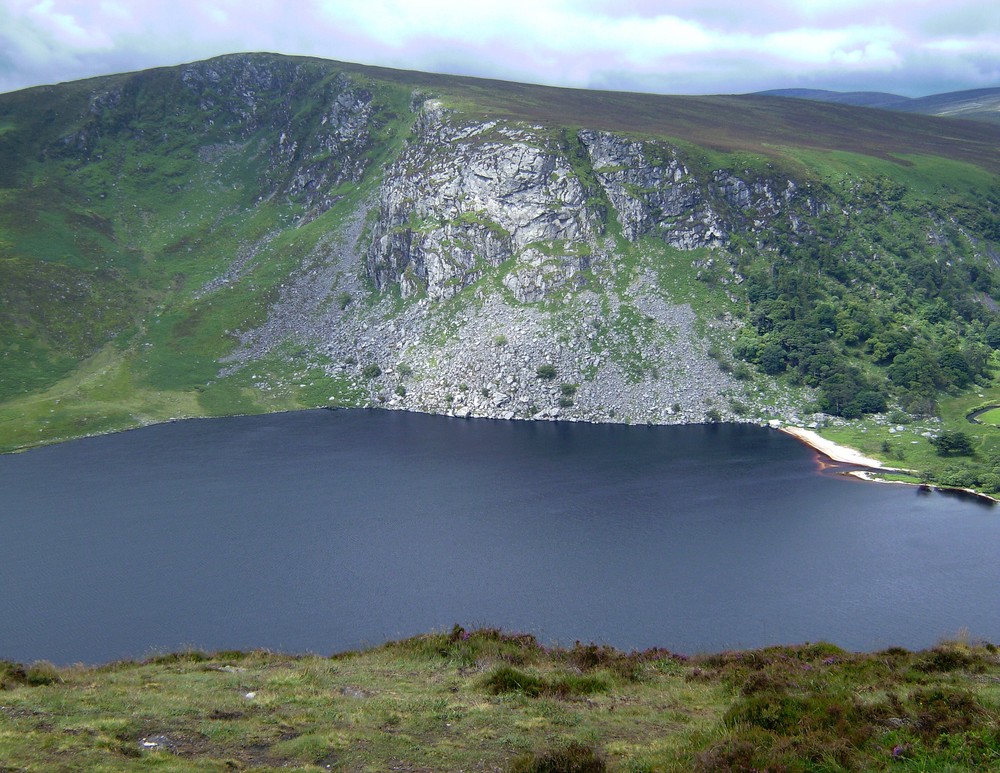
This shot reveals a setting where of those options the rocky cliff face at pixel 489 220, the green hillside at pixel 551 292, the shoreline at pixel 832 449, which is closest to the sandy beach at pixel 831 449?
the shoreline at pixel 832 449

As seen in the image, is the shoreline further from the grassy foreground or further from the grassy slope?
the grassy foreground

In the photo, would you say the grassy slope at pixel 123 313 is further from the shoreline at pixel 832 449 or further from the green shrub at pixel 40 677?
the green shrub at pixel 40 677

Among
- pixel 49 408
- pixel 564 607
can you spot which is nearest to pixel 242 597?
pixel 564 607

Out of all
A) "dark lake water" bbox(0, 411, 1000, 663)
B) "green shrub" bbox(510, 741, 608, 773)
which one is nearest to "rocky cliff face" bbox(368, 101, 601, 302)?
"dark lake water" bbox(0, 411, 1000, 663)

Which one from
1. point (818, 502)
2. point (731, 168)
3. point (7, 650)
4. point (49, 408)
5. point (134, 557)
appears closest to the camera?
point (7, 650)

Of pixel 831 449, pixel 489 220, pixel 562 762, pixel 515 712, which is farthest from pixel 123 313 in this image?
pixel 562 762

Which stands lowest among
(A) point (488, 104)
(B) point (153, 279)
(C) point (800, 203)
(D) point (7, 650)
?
(D) point (7, 650)

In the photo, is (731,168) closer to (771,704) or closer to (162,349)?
(162,349)
